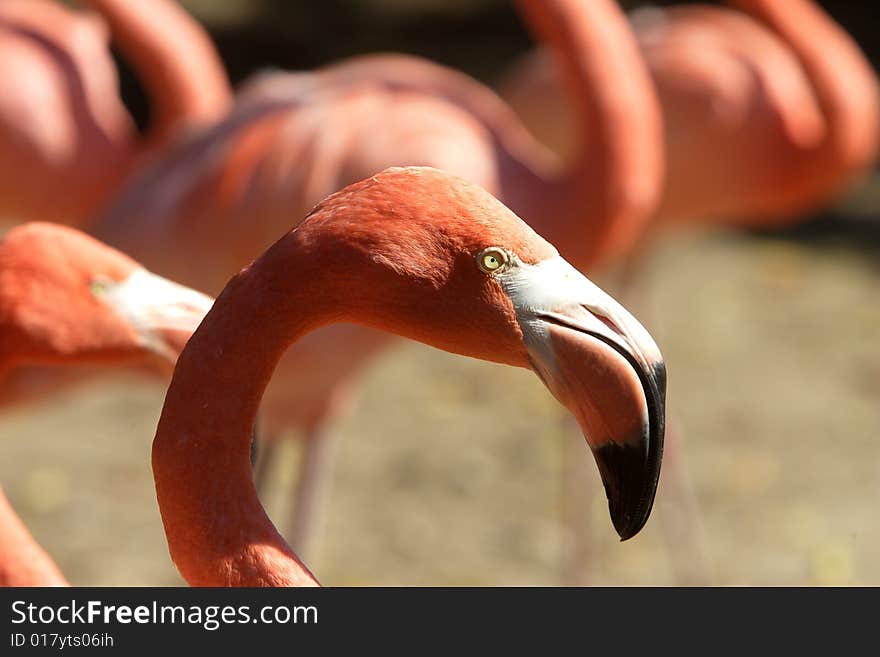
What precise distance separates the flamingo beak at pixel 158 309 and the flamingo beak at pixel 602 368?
16.6 inches

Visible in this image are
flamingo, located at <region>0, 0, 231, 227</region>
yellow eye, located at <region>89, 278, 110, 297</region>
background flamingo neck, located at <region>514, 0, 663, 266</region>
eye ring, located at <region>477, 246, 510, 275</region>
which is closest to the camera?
Answer: eye ring, located at <region>477, 246, 510, 275</region>

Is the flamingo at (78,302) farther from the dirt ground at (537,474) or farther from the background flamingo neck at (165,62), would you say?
the background flamingo neck at (165,62)

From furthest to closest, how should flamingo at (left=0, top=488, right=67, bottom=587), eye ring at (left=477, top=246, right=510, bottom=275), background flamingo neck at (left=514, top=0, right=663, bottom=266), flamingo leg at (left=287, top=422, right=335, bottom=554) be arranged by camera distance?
1. flamingo leg at (left=287, top=422, right=335, bottom=554)
2. background flamingo neck at (left=514, top=0, right=663, bottom=266)
3. flamingo at (left=0, top=488, right=67, bottom=587)
4. eye ring at (left=477, top=246, right=510, bottom=275)

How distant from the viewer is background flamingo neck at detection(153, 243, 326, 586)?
1143 mm

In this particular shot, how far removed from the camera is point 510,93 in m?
4.21

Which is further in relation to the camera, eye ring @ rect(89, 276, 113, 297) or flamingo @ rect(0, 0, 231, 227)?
flamingo @ rect(0, 0, 231, 227)

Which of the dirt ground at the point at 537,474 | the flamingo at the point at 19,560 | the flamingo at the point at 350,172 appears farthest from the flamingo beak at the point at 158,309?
the dirt ground at the point at 537,474

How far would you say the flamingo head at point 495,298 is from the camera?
1.11 metres

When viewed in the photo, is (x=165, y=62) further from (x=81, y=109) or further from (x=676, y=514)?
(x=676, y=514)

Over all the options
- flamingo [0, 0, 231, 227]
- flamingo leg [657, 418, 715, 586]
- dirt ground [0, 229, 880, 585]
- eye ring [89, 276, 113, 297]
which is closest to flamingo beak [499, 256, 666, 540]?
eye ring [89, 276, 113, 297]

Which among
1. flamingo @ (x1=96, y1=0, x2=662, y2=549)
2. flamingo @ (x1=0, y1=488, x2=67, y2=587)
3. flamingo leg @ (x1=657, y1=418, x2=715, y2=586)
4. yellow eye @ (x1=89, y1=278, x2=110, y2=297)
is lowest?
flamingo @ (x1=0, y1=488, x2=67, y2=587)

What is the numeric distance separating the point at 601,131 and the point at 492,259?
179cm

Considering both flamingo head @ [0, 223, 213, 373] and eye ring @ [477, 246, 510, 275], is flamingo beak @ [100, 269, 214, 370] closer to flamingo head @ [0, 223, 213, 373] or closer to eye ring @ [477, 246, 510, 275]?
flamingo head @ [0, 223, 213, 373]
